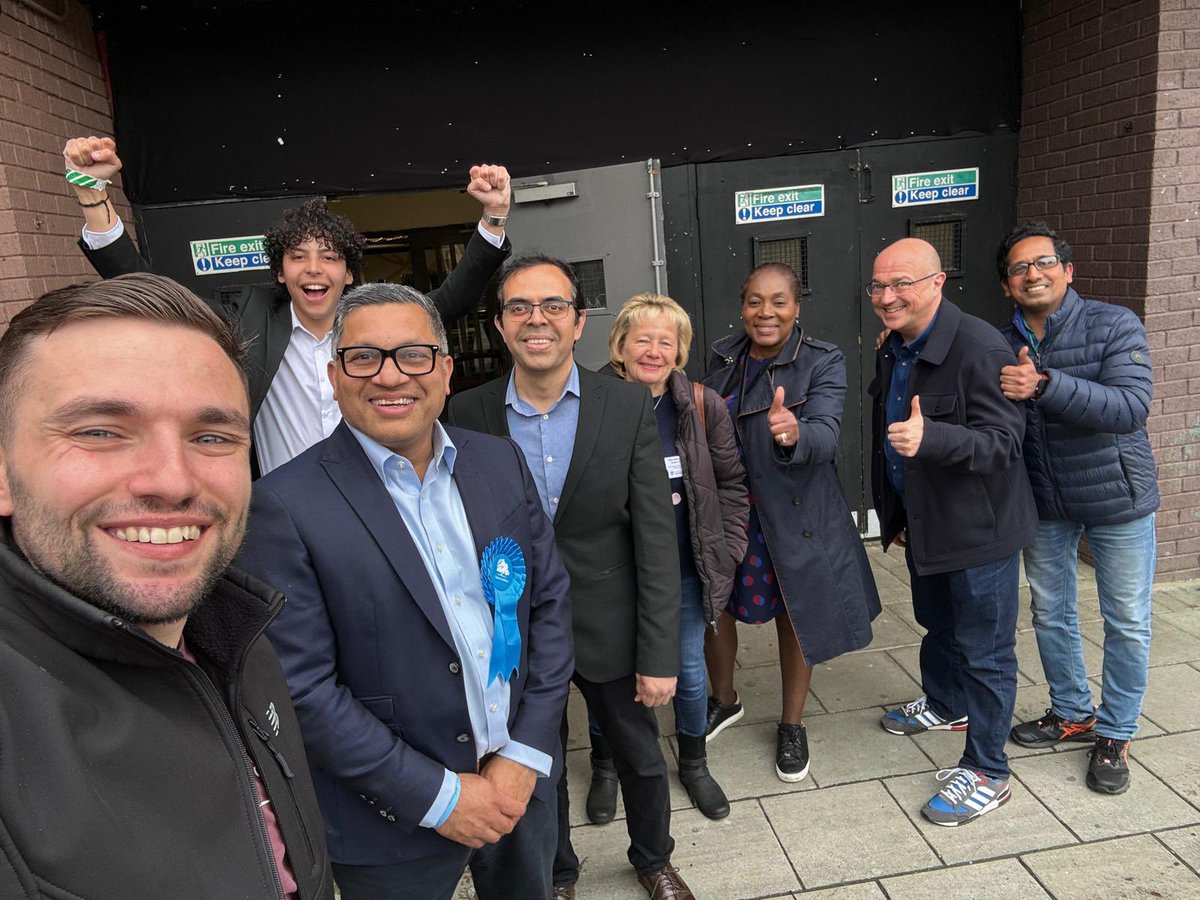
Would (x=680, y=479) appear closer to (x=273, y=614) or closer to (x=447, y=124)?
(x=273, y=614)

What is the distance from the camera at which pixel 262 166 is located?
4.64 m

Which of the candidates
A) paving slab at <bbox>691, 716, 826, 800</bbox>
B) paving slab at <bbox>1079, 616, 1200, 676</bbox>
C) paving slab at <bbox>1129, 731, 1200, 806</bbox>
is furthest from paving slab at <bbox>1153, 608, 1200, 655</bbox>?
paving slab at <bbox>691, 716, 826, 800</bbox>

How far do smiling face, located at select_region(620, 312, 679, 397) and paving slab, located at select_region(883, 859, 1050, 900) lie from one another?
1.88m

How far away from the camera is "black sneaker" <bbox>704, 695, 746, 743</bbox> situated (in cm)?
346

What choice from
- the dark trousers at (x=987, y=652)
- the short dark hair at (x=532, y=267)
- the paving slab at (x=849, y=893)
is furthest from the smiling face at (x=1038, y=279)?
the paving slab at (x=849, y=893)

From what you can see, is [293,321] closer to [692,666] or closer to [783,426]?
[783,426]

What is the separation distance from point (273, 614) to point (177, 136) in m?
4.51

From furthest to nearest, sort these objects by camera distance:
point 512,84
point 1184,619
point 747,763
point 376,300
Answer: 1. point 512,84
2. point 1184,619
3. point 747,763
4. point 376,300

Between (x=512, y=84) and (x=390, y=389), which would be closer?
(x=390, y=389)

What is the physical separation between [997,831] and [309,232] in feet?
A: 10.8

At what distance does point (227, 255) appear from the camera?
4715 millimetres

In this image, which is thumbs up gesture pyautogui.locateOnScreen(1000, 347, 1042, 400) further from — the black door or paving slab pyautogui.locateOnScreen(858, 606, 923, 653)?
the black door

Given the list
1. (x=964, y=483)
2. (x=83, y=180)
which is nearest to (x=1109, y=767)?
(x=964, y=483)

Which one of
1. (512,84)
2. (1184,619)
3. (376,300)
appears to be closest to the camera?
(376,300)
